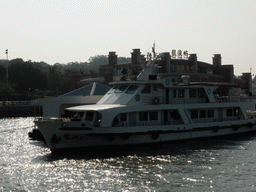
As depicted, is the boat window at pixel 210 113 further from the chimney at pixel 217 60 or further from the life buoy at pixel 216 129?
the chimney at pixel 217 60

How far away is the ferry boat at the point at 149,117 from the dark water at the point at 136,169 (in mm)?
1132

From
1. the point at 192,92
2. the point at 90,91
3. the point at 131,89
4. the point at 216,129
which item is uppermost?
the point at 90,91

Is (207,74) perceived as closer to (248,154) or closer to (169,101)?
(169,101)

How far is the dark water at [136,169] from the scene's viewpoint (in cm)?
1945

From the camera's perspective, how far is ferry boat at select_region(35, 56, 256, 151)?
89.1 feet

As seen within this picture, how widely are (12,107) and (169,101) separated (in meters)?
44.6

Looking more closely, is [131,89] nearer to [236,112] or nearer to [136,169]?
[136,169]

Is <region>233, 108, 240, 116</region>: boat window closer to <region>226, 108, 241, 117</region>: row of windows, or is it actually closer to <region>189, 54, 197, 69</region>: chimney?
<region>226, 108, 241, 117</region>: row of windows

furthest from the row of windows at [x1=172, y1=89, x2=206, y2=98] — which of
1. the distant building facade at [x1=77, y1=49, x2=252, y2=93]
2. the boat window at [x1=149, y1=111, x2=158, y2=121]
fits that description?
the distant building facade at [x1=77, y1=49, x2=252, y2=93]

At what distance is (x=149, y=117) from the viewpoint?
101 feet

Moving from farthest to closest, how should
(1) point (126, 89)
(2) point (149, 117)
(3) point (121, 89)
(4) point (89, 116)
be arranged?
(3) point (121, 89) → (1) point (126, 89) → (2) point (149, 117) → (4) point (89, 116)

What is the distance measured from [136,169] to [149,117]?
8735mm

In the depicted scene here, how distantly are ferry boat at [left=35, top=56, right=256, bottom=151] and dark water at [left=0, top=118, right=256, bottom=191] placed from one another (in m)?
1.13

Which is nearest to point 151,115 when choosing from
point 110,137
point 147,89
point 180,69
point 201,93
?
point 147,89
